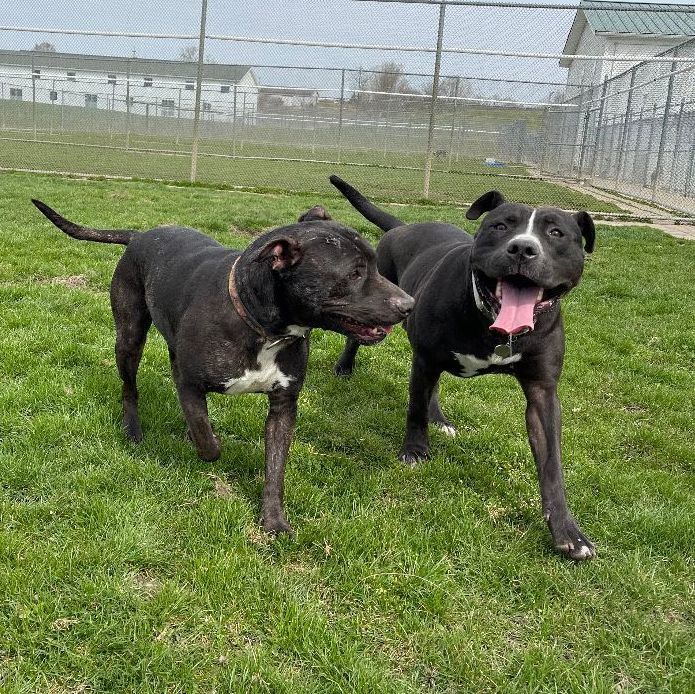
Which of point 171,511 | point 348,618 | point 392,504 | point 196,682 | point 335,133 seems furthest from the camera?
point 335,133

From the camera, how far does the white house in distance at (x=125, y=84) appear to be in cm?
1939

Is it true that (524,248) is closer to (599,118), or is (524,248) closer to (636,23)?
(599,118)

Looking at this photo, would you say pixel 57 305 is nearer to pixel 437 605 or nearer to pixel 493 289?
pixel 493 289

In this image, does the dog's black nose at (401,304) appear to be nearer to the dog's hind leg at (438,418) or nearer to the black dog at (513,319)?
the black dog at (513,319)

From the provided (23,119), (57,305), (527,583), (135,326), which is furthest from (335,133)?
(527,583)

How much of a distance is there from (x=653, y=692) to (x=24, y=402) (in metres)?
3.51

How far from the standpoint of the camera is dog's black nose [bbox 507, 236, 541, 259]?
310 cm

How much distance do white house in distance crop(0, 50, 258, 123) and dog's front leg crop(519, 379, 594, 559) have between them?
15162 mm

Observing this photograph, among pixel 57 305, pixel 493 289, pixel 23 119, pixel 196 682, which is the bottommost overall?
pixel 196 682

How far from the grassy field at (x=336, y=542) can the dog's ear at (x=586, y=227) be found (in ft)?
4.16

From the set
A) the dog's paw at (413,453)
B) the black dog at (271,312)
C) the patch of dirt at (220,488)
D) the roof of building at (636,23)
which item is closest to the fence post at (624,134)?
the roof of building at (636,23)

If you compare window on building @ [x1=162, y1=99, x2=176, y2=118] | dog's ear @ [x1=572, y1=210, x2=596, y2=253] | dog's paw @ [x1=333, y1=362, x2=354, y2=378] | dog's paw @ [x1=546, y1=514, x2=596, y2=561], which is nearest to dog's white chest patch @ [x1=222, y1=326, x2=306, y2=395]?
dog's paw @ [x1=546, y1=514, x2=596, y2=561]

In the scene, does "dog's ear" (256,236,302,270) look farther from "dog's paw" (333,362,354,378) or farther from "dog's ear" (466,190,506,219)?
"dog's paw" (333,362,354,378)

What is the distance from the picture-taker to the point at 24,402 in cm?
414
